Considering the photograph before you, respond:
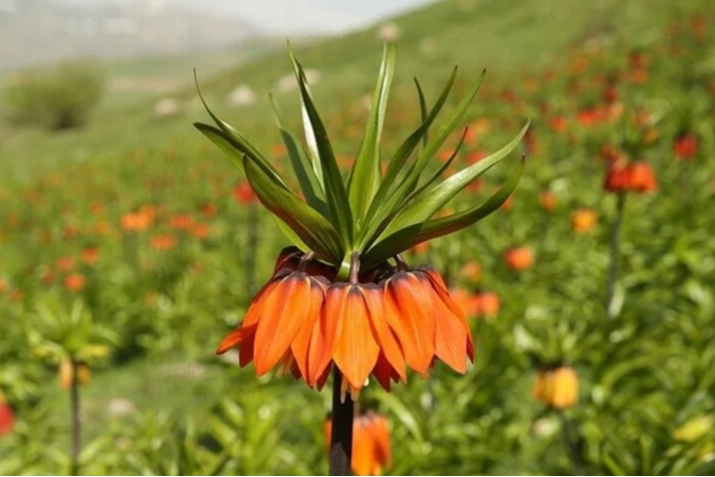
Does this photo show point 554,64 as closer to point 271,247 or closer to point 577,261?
point 271,247

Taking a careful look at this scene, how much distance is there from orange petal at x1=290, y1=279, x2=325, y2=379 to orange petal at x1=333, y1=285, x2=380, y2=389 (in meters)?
0.03

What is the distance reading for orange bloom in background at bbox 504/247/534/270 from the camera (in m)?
3.38

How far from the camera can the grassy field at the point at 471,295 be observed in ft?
6.28

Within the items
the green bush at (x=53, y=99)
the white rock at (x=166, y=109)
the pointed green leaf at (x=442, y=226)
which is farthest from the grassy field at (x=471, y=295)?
the green bush at (x=53, y=99)

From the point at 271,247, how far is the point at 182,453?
12.0 ft

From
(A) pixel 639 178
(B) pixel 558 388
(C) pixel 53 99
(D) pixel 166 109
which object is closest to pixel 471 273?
(A) pixel 639 178

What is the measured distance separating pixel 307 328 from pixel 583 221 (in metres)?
3.29

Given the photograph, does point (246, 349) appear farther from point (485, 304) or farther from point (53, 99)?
point (53, 99)

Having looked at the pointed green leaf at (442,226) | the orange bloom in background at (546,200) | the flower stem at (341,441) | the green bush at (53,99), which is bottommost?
the flower stem at (341,441)

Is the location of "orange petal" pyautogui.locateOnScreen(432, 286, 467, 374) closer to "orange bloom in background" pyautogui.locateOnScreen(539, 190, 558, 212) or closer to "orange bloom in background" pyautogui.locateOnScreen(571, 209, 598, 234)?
"orange bloom in background" pyautogui.locateOnScreen(539, 190, 558, 212)

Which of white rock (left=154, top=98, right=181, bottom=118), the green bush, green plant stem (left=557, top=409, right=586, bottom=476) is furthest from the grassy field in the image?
the green bush

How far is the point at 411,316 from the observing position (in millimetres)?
727

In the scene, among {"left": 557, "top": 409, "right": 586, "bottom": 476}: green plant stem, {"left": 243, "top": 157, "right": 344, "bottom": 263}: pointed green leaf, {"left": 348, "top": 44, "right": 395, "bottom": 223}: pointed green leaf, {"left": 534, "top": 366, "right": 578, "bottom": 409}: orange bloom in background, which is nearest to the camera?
{"left": 243, "top": 157, "right": 344, "bottom": 263}: pointed green leaf

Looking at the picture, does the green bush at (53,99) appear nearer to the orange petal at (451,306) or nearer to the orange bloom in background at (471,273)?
the orange bloom in background at (471,273)
